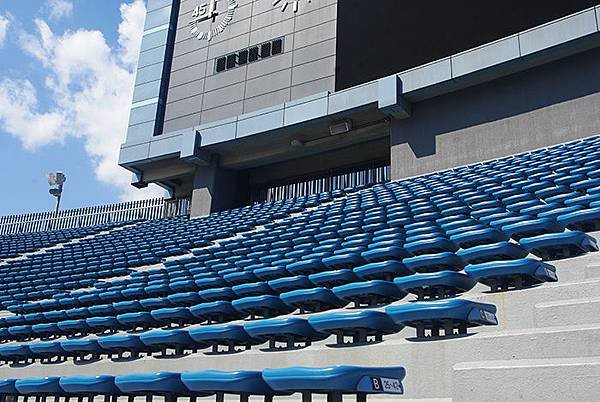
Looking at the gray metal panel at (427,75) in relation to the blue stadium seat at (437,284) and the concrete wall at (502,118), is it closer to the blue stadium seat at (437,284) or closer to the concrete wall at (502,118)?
the concrete wall at (502,118)

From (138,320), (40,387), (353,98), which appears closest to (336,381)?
(40,387)

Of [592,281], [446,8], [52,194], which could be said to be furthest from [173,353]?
[52,194]

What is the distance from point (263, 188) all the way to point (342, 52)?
4426 mm

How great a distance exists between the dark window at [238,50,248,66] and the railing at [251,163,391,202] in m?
3.43

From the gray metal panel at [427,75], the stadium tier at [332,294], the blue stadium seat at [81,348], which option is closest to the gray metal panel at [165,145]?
the stadium tier at [332,294]

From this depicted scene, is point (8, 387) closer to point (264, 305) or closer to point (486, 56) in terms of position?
point (264, 305)

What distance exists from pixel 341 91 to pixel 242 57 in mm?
3951

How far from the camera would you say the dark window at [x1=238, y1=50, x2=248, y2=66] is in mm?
16133

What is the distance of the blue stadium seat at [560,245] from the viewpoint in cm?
414

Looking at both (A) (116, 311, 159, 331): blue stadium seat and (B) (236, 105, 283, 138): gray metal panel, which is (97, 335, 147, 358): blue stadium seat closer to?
(A) (116, 311, 159, 331): blue stadium seat

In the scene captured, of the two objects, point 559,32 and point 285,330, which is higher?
point 559,32

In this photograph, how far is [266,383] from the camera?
7.92ft

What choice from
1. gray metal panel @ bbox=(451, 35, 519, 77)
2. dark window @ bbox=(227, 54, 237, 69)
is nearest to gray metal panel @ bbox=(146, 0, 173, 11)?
dark window @ bbox=(227, 54, 237, 69)

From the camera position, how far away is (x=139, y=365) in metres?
5.04
